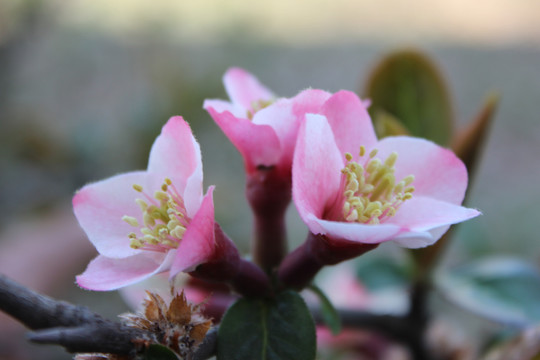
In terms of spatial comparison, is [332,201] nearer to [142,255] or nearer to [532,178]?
[142,255]

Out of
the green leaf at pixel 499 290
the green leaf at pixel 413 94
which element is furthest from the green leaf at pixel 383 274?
the green leaf at pixel 413 94

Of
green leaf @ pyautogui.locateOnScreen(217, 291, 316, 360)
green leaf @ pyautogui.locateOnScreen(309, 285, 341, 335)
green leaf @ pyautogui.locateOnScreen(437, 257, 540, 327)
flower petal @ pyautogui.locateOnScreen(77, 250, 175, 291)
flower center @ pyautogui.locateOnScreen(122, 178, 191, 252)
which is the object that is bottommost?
green leaf @ pyautogui.locateOnScreen(437, 257, 540, 327)

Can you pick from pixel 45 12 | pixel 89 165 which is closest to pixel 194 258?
pixel 89 165

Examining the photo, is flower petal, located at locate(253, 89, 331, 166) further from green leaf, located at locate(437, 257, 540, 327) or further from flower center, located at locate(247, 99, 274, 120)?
green leaf, located at locate(437, 257, 540, 327)

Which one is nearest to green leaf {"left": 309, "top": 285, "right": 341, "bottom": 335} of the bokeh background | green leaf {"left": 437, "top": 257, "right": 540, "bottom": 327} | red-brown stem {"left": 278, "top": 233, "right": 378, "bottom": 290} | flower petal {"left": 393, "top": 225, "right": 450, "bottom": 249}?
red-brown stem {"left": 278, "top": 233, "right": 378, "bottom": 290}

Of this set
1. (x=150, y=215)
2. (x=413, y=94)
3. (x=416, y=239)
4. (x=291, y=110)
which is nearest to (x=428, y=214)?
(x=416, y=239)

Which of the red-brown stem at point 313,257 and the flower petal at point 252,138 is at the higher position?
the flower petal at point 252,138

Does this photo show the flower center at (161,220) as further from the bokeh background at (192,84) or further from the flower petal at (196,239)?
the bokeh background at (192,84)
